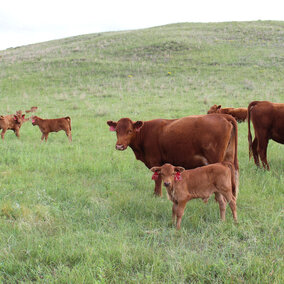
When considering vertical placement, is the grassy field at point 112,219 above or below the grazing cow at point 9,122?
below

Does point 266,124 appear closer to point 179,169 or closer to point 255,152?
point 255,152

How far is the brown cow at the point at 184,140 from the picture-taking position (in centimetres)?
544

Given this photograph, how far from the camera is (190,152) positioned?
18.5 feet

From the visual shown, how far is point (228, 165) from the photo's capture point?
469cm

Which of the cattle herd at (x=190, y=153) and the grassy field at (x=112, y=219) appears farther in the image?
the cattle herd at (x=190, y=153)

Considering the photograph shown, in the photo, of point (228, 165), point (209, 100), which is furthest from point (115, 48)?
point (228, 165)

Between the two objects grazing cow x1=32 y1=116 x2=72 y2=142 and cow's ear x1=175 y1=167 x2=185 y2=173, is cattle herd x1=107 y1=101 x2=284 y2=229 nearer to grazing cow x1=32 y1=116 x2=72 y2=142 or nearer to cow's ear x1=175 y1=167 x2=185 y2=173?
cow's ear x1=175 y1=167 x2=185 y2=173

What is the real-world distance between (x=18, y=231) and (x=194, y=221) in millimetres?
2384

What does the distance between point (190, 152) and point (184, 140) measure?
0.81ft

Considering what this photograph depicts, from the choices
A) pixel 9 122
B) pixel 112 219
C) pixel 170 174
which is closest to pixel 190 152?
pixel 170 174

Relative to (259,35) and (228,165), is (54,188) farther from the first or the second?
(259,35)

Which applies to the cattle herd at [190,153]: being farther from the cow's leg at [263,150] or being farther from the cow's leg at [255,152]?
the cow's leg at [255,152]

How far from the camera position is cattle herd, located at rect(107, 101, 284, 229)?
14.8ft

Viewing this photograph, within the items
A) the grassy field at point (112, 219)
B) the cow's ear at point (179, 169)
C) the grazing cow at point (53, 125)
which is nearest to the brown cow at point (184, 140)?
the grassy field at point (112, 219)
